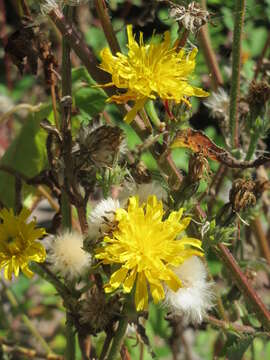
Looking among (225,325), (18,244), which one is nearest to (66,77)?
(18,244)

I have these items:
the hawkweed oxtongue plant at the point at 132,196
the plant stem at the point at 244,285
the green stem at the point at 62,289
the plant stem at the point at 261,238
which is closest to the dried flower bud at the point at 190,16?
the hawkweed oxtongue plant at the point at 132,196

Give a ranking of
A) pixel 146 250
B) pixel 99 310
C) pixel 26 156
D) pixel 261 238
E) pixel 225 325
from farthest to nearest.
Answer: pixel 261 238, pixel 26 156, pixel 225 325, pixel 99 310, pixel 146 250

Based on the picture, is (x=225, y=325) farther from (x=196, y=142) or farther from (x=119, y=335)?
→ (x=196, y=142)

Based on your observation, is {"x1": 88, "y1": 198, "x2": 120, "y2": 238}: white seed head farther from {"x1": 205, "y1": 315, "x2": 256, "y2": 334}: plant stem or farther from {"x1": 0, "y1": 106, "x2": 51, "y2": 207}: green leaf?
{"x1": 0, "y1": 106, "x2": 51, "y2": 207}: green leaf

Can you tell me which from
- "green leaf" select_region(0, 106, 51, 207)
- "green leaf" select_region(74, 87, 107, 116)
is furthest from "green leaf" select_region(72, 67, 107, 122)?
"green leaf" select_region(0, 106, 51, 207)

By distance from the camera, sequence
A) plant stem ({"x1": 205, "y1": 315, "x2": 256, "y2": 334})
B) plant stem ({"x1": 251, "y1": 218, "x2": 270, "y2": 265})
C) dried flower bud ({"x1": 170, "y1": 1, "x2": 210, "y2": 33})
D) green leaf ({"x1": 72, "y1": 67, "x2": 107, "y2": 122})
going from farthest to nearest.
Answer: plant stem ({"x1": 251, "y1": 218, "x2": 270, "y2": 265}) → green leaf ({"x1": 72, "y1": 67, "x2": 107, "y2": 122}) → plant stem ({"x1": 205, "y1": 315, "x2": 256, "y2": 334}) → dried flower bud ({"x1": 170, "y1": 1, "x2": 210, "y2": 33})

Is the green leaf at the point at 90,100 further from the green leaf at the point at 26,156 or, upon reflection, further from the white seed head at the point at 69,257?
the white seed head at the point at 69,257
